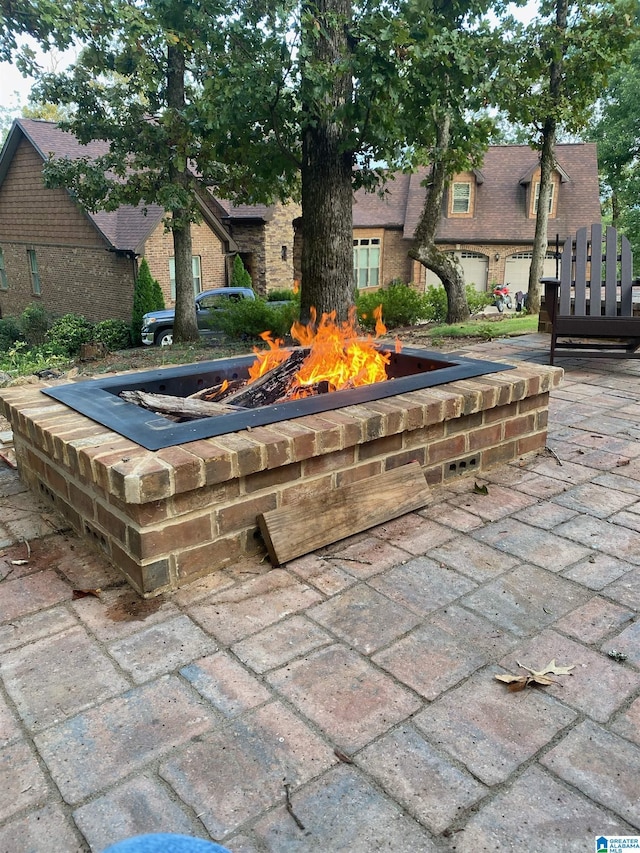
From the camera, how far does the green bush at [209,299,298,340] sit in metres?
11.6

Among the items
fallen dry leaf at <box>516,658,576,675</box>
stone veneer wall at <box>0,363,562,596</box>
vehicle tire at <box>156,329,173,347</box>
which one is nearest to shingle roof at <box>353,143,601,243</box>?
vehicle tire at <box>156,329,173,347</box>

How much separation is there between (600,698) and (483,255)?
26.7 metres

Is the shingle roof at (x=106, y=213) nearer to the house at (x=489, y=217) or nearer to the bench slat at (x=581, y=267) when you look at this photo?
the house at (x=489, y=217)

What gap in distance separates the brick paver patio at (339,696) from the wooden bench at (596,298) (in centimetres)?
354

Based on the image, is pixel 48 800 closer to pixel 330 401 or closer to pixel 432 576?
pixel 432 576

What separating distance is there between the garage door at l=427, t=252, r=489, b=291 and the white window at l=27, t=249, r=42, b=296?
1519 cm

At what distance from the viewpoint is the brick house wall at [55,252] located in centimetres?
1955

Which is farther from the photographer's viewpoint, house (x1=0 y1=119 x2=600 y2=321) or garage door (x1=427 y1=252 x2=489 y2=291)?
garage door (x1=427 y1=252 x2=489 y2=291)

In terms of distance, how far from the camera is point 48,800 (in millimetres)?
1681

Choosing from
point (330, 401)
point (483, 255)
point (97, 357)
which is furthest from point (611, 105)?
point (330, 401)

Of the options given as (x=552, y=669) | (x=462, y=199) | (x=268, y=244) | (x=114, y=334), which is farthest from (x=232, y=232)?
(x=552, y=669)

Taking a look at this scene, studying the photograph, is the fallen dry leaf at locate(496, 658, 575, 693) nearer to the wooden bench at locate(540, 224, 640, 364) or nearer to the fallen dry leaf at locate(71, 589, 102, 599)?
the fallen dry leaf at locate(71, 589, 102, 599)

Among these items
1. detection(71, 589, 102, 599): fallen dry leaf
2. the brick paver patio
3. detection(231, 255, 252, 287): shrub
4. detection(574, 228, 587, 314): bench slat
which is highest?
detection(231, 255, 252, 287): shrub

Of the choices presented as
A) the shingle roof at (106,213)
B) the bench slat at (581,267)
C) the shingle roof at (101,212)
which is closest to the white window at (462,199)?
the shingle roof at (106,213)
